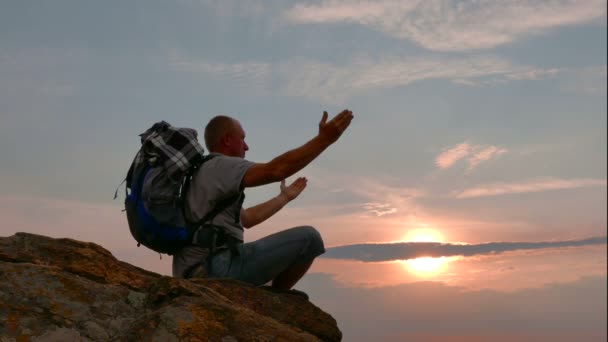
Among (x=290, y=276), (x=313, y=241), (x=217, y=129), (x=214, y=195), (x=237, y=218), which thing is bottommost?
(x=290, y=276)

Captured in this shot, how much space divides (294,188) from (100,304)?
12.9 feet

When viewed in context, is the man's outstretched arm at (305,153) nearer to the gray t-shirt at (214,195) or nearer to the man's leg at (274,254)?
the gray t-shirt at (214,195)

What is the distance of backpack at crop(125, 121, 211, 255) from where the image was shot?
8.23 m

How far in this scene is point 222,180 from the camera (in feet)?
26.7

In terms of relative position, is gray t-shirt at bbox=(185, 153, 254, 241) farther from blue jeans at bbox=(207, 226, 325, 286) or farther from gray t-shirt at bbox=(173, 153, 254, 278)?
blue jeans at bbox=(207, 226, 325, 286)

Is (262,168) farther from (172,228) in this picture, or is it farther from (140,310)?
(140,310)

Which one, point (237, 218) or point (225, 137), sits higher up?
point (225, 137)

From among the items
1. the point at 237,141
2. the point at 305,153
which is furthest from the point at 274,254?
the point at 305,153

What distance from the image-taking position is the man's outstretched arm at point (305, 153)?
765cm

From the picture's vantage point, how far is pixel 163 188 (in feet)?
27.1

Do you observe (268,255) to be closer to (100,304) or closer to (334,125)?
(334,125)

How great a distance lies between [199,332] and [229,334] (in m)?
0.32

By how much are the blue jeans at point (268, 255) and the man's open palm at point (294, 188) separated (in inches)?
42.9

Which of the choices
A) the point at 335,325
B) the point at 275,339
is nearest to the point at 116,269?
the point at 275,339
